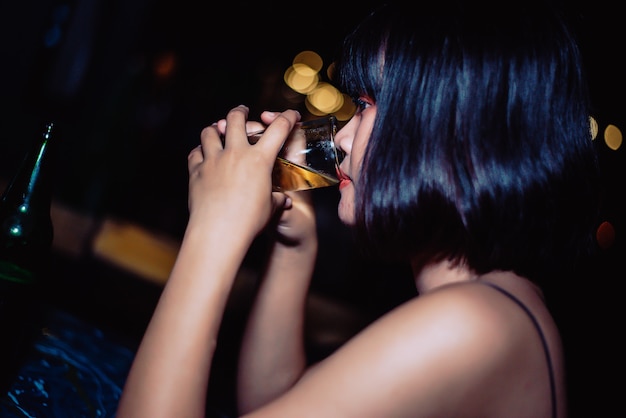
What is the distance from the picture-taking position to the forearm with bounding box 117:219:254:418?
2.07ft

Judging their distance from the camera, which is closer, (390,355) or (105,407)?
(390,355)

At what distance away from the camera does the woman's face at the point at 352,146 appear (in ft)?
2.94

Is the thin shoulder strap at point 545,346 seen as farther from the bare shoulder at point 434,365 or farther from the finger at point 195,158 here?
the finger at point 195,158

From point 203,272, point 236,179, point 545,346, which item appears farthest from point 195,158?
point 545,346

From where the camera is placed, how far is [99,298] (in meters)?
2.20

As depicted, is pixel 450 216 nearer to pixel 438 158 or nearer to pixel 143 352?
pixel 438 158

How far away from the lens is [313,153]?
0.99 meters

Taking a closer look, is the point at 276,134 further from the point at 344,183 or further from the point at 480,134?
the point at 480,134

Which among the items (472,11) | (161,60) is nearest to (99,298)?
(472,11)

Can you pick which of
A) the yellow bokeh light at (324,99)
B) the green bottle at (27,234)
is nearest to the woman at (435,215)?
the green bottle at (27,234)

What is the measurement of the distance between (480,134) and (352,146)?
0.24m

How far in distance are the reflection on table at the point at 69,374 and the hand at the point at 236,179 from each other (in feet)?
1.11

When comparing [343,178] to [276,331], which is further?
[276,331]

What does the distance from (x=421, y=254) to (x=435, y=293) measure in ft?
1.03
